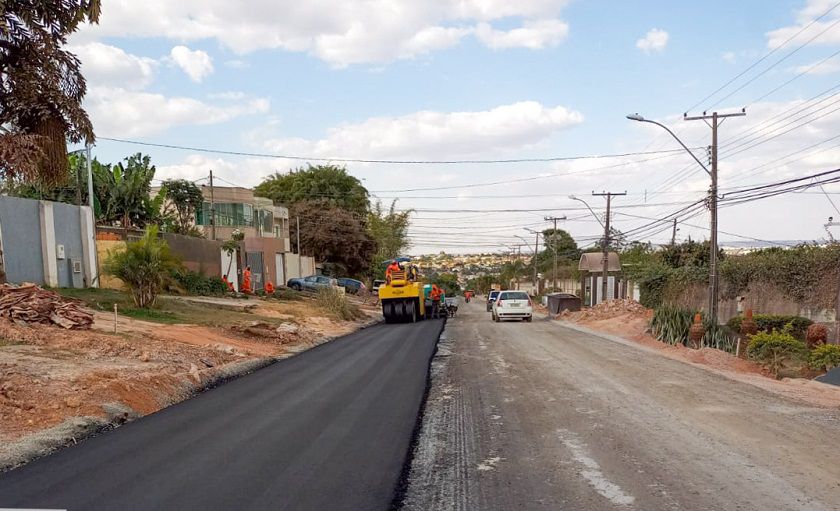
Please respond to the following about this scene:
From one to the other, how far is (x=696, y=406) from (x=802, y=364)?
855 cm

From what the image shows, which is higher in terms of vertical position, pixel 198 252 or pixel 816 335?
pixel 198 252

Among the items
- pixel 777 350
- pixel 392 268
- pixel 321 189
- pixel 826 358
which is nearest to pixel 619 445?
pixel 826 358

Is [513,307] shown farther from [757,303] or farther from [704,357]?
[704,357]

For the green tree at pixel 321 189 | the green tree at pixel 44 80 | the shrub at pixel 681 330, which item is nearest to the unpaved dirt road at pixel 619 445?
the green tree at pixel 44 80

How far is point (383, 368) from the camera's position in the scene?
585 inches

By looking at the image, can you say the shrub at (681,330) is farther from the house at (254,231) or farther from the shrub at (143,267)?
the house at (254,231)

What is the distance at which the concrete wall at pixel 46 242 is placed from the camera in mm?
22625

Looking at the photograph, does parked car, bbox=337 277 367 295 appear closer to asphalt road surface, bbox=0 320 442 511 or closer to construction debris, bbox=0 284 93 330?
construction debris, bbox=0 284 93 330

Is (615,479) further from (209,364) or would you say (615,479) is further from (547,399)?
(209,364)

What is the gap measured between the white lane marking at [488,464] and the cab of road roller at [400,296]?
2535cm

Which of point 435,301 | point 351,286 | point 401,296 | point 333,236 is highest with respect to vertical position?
point 333,236

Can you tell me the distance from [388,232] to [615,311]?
171 ft

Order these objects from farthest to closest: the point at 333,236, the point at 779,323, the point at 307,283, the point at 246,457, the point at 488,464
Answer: the point at 333,236 → the point at 307,283 → the point at 779,323 → the point at 246,457 → the point at 488,464

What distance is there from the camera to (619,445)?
25.2 feet
